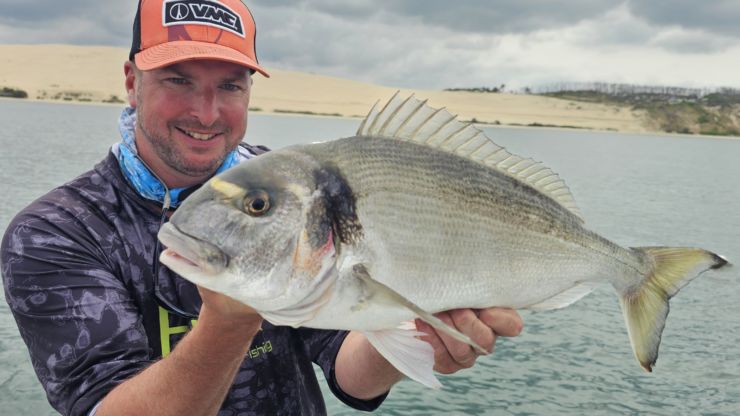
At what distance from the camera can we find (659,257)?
300cm

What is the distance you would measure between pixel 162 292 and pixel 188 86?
0.99 m

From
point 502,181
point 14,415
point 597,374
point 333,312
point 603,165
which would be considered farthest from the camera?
point 603,165

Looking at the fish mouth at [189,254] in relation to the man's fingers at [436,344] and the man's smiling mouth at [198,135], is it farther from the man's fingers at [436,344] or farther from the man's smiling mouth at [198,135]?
the man's smiling mouth at [198,135]

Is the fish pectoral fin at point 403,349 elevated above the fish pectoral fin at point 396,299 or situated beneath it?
situated beneath

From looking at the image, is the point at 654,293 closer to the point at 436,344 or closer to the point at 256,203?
the point at 436,344

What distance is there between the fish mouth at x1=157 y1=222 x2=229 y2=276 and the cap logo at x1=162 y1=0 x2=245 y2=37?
1554 mm

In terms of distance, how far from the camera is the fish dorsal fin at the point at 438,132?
2.53 m

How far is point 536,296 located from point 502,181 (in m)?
0.50

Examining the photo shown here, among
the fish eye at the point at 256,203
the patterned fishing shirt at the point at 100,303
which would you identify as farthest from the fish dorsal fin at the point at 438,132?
the patterned fishing shirt at the point at 100,303

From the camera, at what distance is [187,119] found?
120 inches

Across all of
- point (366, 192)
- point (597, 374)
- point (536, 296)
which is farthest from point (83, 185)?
point (597, 374)

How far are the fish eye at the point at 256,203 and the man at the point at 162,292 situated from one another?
297 mm

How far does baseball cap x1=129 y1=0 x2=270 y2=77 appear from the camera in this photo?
3029 millimetres

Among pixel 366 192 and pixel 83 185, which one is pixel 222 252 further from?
pixel 83 185
